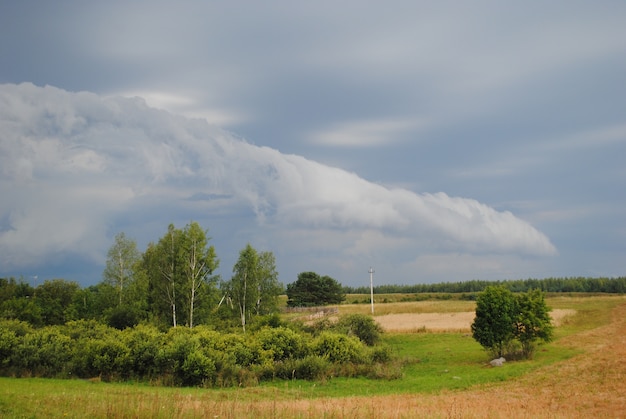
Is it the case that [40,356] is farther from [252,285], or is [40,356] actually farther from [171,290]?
[252,285]

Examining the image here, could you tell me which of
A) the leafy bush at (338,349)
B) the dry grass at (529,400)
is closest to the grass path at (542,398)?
the dry grass at (529,400)

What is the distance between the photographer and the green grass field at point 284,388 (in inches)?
574

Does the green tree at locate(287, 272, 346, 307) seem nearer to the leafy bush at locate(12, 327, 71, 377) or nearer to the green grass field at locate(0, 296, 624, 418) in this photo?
the green grass field at locate(0, 296, 624, 418)

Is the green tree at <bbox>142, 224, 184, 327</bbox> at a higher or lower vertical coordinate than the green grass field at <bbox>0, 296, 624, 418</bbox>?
higher

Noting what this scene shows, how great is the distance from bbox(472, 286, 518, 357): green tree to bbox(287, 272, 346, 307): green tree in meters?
98.0

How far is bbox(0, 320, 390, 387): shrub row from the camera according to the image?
107 feet

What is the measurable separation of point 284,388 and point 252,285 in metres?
36.2

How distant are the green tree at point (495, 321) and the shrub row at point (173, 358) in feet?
37.9

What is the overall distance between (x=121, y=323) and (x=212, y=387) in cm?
3137

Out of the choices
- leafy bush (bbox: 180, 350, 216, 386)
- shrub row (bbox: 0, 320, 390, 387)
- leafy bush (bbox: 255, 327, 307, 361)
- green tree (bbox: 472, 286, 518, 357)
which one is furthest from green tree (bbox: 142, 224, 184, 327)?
green tree (bbox: 472, 286, 518, 357)

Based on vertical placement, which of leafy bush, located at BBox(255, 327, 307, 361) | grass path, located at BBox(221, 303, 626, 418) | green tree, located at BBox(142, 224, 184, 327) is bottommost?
grass path, located at BBox(221, 303, 626, 418)

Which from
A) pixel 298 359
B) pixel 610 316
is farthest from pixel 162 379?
pixel 610 316

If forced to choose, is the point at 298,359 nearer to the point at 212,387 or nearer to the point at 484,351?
the point at 212,387

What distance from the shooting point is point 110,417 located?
1330cm
